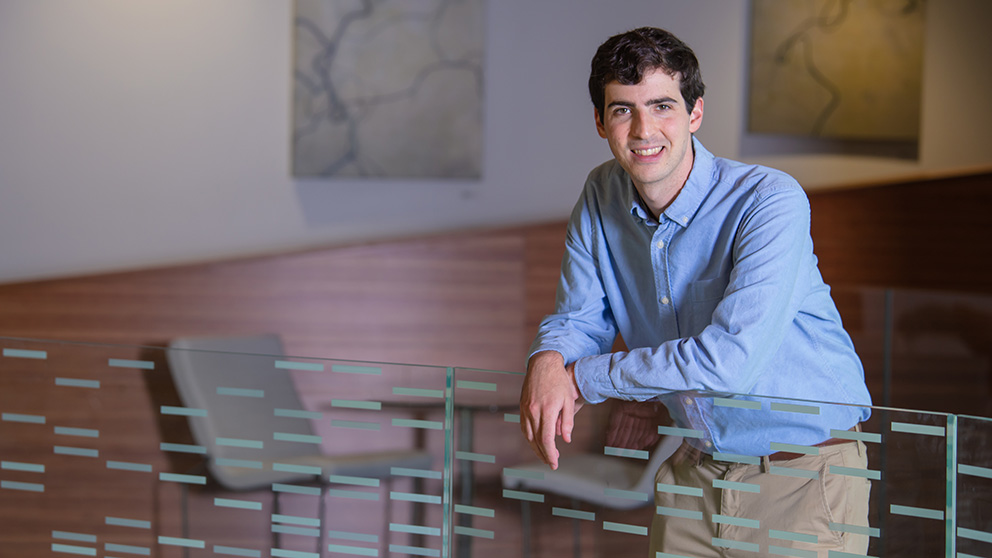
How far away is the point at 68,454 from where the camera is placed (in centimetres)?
188

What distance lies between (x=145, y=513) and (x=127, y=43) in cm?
238

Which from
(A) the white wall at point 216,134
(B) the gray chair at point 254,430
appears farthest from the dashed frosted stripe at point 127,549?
(A) the white wall at point 216,134

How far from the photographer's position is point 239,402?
5.85ft

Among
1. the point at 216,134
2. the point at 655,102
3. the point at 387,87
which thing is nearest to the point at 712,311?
the point at 655,102

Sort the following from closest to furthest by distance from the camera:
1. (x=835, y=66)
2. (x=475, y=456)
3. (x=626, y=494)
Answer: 1. (x=626, y=494)
2. (x=475, y=456)
3. (x=835, y=66)

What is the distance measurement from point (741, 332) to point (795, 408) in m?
0.14

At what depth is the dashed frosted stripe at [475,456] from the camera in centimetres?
160

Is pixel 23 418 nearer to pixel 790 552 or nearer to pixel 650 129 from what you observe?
pixel 650 129

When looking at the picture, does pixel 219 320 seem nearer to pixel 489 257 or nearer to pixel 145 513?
pixel 489 257

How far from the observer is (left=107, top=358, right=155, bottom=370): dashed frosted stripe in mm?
1768

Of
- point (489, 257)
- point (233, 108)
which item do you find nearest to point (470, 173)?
point (489, 257)

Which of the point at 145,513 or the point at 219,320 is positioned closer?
the point at 145,513

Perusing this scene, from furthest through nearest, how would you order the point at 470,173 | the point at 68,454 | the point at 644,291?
the point at 470,173, the point at 68,454, the point at 644,291

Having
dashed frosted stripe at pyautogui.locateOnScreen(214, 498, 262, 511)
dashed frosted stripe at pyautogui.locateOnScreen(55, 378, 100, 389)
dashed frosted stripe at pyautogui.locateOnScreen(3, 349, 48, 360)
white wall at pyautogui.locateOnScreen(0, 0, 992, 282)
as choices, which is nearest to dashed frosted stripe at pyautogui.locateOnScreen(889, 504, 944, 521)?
dashed frosted stripe at pyautogui.locateOnScreen(214, 498, 262, 511)
